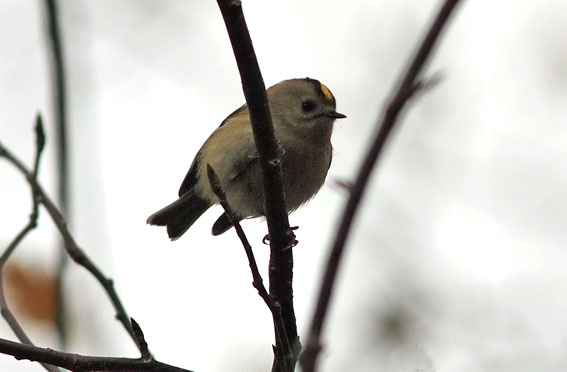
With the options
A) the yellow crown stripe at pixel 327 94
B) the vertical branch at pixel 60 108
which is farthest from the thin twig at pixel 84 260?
the yellow crown stripe at pixel 327 94

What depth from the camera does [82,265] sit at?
312 cm

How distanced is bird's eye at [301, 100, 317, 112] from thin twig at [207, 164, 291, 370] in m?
2.38

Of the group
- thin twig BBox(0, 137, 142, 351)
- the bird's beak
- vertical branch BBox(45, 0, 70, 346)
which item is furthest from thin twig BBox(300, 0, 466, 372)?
the bird's beak

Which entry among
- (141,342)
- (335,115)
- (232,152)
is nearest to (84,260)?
(141,342)

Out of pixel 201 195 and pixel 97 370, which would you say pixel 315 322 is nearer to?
pixel 97 370

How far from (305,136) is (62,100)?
1.81 m

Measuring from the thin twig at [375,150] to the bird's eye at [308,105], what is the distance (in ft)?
8.53

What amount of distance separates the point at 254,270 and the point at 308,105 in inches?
103

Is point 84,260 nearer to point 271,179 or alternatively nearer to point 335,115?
point 271,179

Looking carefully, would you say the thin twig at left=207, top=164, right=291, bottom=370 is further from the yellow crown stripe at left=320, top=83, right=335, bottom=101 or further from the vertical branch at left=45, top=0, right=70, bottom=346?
the yellow crown stripe at left=320, top=83, right=335, bottom=101

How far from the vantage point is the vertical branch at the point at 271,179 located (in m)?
2.45

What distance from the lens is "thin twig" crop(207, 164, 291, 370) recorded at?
8.99ft

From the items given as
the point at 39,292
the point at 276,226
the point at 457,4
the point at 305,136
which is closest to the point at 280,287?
the point at 276,226

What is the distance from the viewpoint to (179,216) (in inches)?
247
